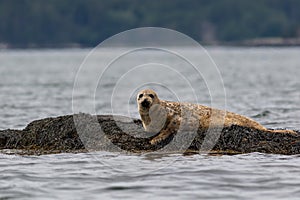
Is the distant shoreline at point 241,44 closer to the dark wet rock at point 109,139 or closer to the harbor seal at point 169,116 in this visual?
the harbor seal at point 169,116

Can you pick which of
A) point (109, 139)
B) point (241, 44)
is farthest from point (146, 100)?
point (241, 44)

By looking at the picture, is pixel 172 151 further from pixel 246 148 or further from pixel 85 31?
pixel 85 31

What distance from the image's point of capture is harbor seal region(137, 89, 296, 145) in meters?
15.2

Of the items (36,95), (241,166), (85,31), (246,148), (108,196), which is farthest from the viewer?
(85,31)

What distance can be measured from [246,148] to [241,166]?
130 cm

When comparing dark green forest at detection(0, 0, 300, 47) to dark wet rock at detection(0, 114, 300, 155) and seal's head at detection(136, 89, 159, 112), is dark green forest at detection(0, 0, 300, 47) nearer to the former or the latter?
dark wet rock at detection(0, 114, 300, 155)

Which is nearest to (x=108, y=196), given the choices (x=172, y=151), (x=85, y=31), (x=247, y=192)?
(x=247, y=192)

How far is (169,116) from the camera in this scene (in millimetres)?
15312

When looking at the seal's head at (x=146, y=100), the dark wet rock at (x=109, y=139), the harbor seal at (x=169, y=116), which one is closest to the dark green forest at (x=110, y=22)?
the dark wet rock at (x=109, y=139)

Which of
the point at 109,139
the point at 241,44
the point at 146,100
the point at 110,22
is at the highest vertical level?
the point at 110,22

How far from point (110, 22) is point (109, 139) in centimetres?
17523

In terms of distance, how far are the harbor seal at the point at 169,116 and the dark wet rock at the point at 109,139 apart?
0.69ft

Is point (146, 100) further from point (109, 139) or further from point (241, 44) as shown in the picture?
point (241, 44)

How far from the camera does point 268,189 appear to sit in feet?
39.4
